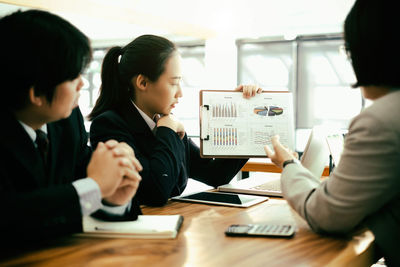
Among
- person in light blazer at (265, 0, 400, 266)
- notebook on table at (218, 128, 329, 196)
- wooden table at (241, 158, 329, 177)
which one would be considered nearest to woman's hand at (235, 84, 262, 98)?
notebook on table at (218, 128, 329, 196)

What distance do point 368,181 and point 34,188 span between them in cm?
78

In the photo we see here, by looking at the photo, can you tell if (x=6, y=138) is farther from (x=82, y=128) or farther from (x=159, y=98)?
(x=159, y=98)

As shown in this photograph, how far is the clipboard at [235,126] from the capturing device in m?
1.71

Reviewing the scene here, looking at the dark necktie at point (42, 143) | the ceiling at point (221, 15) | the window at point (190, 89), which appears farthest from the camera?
the window at point (190, 89)

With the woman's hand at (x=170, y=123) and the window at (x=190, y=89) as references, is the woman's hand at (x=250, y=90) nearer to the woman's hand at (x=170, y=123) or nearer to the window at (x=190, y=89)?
the woman's hand at (x=170, y=123)

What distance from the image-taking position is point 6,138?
0.95m

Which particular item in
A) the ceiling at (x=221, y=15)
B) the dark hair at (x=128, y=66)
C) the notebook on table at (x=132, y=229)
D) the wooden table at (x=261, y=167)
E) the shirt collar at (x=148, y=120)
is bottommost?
the wooden table at (x=261, y=167)

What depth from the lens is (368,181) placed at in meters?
0.95

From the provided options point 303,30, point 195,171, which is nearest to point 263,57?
point 303,30

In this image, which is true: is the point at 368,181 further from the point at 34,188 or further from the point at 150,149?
the point at 150,149

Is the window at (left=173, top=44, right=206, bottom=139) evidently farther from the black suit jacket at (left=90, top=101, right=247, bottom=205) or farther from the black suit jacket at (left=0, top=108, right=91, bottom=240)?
the black suit jacket at (left=0, top=108, right=91, bottom=240)

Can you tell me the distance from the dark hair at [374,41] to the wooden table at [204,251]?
0.40m

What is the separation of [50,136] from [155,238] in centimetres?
40

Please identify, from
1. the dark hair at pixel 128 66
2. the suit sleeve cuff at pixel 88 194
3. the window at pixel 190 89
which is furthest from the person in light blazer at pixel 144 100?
the window at pixel 190 89
